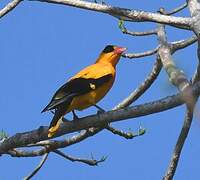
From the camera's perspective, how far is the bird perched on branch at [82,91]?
5301mm

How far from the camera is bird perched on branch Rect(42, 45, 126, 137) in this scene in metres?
5.30

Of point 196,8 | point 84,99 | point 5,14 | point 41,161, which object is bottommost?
point 41,161

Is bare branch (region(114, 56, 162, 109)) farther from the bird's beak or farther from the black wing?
the bird's beak

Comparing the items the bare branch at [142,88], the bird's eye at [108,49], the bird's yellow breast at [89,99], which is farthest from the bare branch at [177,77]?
the bird's eye at [108,49]

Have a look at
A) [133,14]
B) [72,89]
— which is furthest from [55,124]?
[133,14]

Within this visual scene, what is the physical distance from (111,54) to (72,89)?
1.19 meters

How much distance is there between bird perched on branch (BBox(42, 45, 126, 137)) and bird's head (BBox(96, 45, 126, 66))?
0.67 ft

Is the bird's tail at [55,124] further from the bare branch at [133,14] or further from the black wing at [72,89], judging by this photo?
the bare branch at [133,14]

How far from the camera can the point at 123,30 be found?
6062mm

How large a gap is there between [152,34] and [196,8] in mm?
1697

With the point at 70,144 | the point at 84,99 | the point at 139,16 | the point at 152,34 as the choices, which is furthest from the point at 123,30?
the point at 139,16

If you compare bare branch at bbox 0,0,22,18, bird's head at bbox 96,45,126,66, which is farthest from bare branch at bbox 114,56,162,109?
bare branch at bbox 0,0,22,18

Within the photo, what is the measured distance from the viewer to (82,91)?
552 centimetres

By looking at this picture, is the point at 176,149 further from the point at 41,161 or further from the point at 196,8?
the point at 41,161
